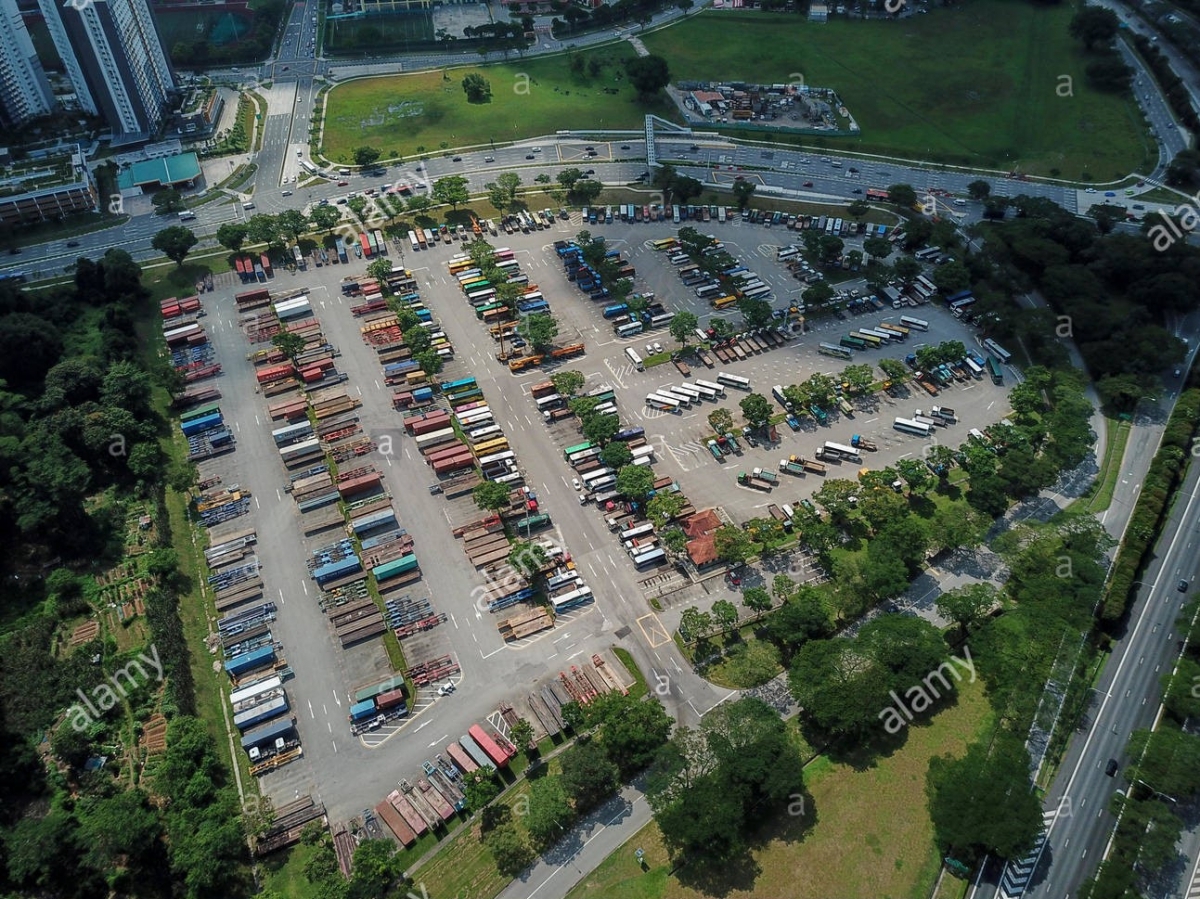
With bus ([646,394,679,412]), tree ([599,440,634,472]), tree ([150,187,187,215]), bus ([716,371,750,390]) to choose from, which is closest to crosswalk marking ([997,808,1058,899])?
tree ([599,440,634,472])

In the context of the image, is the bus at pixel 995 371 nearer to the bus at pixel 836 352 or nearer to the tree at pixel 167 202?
the bus at pixel 836 352

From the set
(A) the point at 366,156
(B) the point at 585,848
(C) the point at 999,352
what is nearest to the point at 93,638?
(B) the point at 585,848

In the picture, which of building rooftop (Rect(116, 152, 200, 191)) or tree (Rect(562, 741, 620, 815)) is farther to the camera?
building rooftop (Rect(116, 152, 200, 191))

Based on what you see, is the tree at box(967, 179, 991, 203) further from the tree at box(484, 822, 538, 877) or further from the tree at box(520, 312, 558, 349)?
the tree at box(484, 822, 538, 877)

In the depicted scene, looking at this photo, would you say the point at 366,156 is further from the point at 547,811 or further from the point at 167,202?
the point at 547,811

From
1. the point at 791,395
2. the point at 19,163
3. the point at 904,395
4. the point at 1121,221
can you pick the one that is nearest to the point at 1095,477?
the point at 904,395

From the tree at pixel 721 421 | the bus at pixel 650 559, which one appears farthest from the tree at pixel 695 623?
the tree at pixel 721 421
